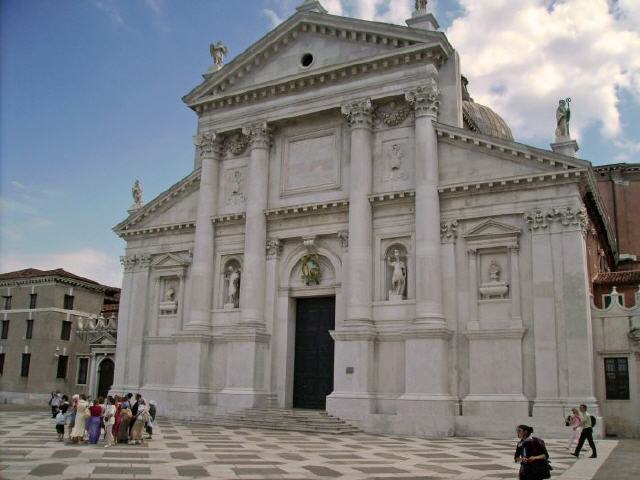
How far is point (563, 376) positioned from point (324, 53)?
17902mm

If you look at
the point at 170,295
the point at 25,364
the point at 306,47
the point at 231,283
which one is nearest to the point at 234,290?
the point at 231,283

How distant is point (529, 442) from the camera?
1078 cm

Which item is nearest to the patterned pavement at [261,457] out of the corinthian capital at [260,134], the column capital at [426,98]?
the column capital at [426,98]

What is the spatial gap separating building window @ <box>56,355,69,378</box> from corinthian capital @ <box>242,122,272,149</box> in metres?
25.4

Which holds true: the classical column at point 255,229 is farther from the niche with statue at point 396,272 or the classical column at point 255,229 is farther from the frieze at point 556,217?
the frieze at point 556,217

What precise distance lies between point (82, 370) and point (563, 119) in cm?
3715

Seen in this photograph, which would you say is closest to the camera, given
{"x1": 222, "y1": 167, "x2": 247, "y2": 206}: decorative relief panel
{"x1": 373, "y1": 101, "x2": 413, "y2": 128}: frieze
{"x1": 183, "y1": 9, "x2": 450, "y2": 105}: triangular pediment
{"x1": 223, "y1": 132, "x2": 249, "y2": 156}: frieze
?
{"x1": 183, "y1": 9, "x2": 450, "y2": 105}: triangular pediment

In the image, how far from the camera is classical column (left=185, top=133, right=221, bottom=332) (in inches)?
1308

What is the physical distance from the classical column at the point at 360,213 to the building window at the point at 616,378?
9.52 meters

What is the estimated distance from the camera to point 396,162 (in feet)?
99.2

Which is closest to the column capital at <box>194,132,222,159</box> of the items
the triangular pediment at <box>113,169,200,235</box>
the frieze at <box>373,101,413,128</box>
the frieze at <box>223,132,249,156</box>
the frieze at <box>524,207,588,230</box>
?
the frieze at <box>223,132,249,156</box>

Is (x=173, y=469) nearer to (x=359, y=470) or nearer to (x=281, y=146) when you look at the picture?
(x=359, y=470)

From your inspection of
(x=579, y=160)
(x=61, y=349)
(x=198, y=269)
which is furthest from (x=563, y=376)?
(x=61, y=349)

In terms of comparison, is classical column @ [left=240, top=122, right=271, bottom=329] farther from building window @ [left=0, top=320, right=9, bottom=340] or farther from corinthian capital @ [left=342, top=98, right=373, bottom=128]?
building window @ [left=0, top=320, right=9, bottom=340]
